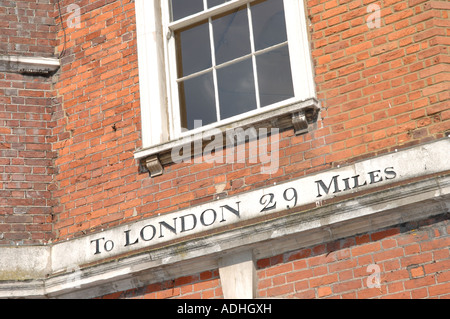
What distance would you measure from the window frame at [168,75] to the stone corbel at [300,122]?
4 centimetres

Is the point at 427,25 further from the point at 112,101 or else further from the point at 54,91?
the point at 54,91

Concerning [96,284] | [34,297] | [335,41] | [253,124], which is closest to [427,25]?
[335,41]

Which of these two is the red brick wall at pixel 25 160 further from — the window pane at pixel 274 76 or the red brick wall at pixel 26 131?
the window pane at pixel 274 76

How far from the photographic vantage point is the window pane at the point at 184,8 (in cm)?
867

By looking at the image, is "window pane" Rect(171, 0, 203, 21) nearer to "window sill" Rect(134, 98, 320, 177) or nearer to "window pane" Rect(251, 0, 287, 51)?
"window pane" Rect(251, 0, 287, 51)

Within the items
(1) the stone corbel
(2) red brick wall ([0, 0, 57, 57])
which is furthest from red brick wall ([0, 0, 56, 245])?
(1) the stone corbel

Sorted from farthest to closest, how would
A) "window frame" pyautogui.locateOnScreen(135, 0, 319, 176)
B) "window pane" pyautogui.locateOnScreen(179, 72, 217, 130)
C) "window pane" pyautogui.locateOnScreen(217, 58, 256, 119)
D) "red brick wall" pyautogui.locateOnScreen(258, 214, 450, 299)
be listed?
"window pane" pyautogui.locateOnScreen(179, 72, 217, 130), "window pane" pyautogui.locateOnScreen(217, 58, 256, 119), "window frame" pyautogui.locateOnScreen(135, 0, 319, 176), "red brick wall" pyautogui.locateOnScreen(258, 214, 450, 299)

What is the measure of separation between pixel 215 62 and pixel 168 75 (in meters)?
0.48

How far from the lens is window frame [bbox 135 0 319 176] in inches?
304

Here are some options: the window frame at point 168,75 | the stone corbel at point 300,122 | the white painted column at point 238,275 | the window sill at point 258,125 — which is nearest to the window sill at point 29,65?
the window frame at point 168,75
